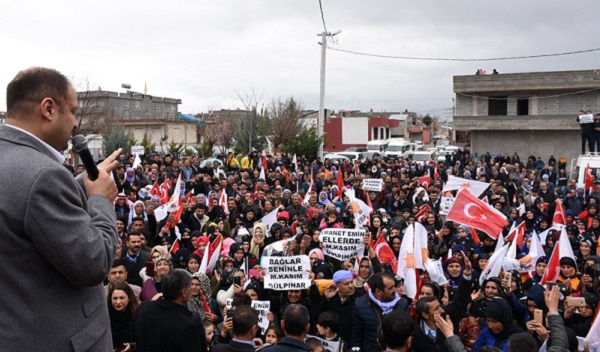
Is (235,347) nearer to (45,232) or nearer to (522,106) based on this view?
(45,232)

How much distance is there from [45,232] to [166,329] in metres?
2.65

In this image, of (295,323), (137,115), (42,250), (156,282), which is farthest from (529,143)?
(137,115)

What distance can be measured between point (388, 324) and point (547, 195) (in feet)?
43.5

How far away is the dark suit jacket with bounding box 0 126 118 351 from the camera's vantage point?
174 cm

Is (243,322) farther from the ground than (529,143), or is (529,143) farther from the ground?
(529,143)

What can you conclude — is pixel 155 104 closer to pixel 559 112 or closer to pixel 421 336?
pixel 559 112

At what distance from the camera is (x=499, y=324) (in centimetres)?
537

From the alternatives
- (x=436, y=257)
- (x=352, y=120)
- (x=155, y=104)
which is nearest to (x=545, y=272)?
(x=436, y=257)

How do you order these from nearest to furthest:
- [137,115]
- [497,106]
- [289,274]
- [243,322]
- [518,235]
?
[243,322]
[289,274]
[518,235]
[497,106]
[137,115]

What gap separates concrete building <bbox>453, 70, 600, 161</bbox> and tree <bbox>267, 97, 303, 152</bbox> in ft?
40.1

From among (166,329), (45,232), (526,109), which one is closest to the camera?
(45,232)

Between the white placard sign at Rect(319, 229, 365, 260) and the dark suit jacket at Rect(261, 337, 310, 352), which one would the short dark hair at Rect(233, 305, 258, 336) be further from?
the white placard sign at Rect(319, 229, 365, 260)

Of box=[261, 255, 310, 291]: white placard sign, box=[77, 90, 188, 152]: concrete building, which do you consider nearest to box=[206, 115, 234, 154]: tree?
box=[77, 90, 188, 152]: concrete building

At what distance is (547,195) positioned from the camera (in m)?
16.0
